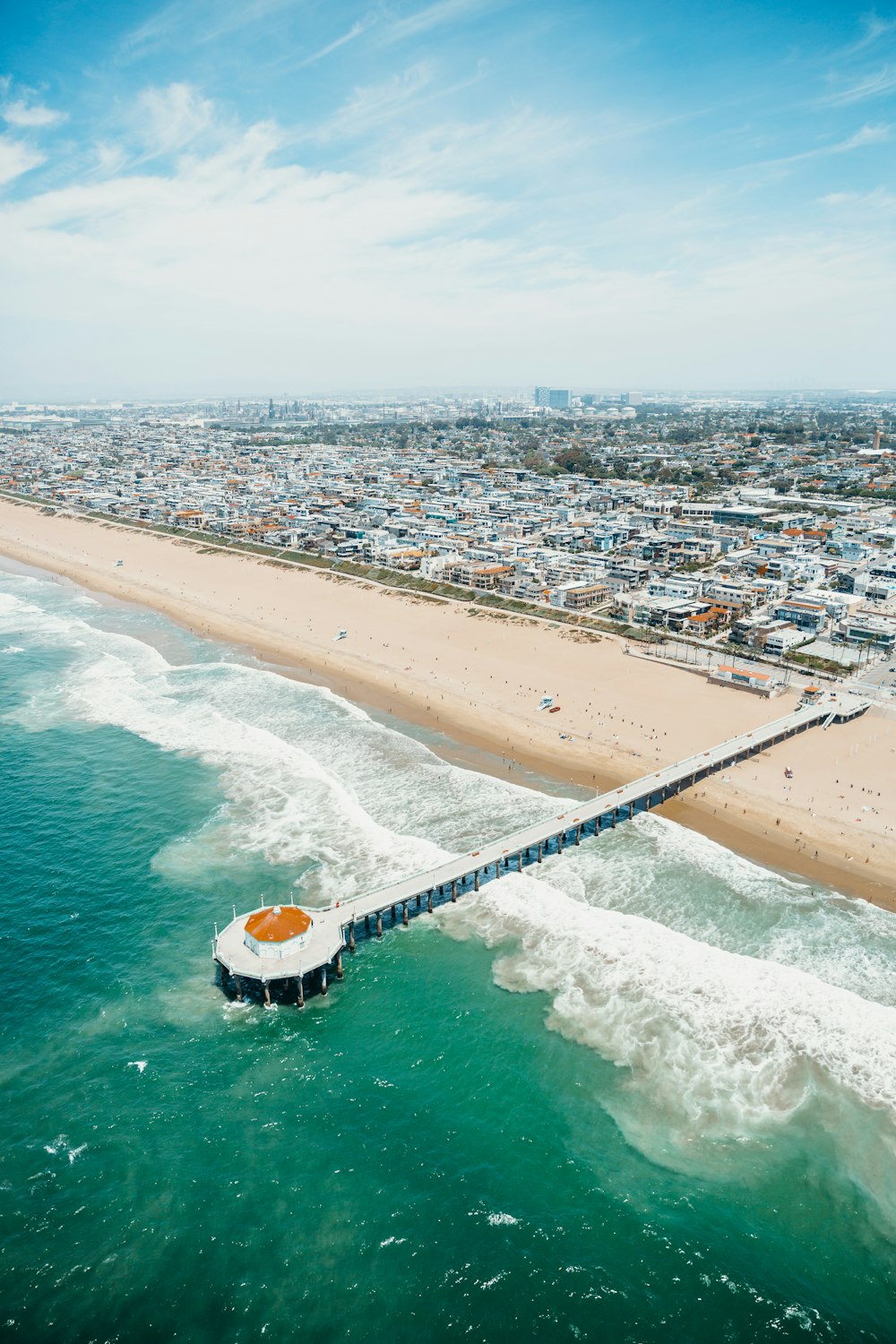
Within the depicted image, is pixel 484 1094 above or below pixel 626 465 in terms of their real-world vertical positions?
below

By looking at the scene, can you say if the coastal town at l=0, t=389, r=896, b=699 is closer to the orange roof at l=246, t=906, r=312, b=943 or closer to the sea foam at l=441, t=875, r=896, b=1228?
the sea foam at l=441, t=875, r=896, b=1228

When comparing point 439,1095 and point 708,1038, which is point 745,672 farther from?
point 439,1095

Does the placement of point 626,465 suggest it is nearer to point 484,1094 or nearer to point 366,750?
point 366,750

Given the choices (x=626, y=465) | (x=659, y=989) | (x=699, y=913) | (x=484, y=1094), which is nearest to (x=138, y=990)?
(x=484, y=1094)

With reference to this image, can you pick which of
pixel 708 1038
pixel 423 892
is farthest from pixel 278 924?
pixel 708 1038

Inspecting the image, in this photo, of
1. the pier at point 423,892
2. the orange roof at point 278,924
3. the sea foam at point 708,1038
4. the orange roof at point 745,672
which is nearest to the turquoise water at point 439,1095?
the sea foam at point 708,1038

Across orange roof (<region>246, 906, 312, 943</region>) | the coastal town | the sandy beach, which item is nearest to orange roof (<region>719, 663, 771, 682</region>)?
the coastal town

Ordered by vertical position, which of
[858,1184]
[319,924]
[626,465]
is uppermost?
[626,465]
